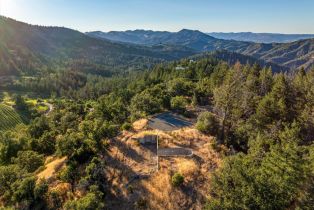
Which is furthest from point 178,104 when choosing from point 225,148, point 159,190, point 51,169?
point 51,169

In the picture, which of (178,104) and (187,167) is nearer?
(187,167)

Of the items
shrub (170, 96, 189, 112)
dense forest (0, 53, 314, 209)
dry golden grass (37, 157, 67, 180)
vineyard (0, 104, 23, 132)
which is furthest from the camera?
vineyard (0, 104, 23, 132)

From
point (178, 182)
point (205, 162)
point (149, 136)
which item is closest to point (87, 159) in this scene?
point (149, 136)

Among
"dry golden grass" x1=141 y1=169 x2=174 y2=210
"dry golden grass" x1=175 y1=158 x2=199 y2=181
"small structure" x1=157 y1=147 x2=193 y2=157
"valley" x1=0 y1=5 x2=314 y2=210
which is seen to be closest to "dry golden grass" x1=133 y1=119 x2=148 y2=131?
"valley" x1=0 y1=5 x2=314 y2=210

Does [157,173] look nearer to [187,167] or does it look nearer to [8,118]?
Result: [187,167]

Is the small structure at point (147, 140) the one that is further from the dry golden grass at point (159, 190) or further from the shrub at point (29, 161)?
the shrub at point (29, 161)

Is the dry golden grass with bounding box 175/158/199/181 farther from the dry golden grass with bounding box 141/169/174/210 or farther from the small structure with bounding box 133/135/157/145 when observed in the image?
the small structure with bounding box 133/135/157/145
